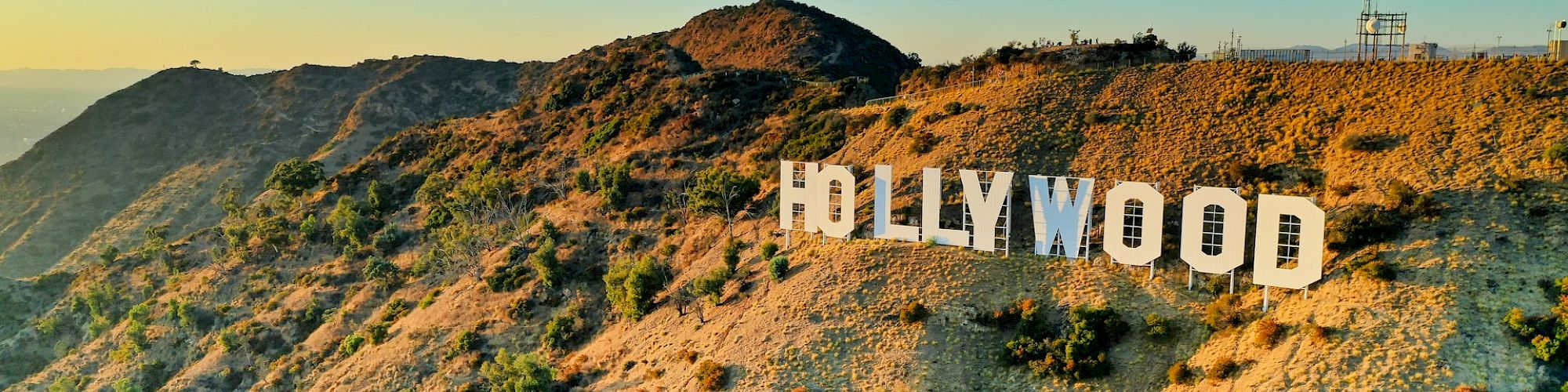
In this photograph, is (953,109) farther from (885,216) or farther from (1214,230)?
(1214,230)

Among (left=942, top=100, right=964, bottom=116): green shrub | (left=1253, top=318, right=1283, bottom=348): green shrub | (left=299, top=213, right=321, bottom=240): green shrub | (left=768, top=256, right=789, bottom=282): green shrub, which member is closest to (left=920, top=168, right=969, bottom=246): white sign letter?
(left=768, top=256, right=789, bottom=282): green shrub

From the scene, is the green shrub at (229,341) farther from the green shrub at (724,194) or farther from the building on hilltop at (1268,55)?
the building on hilltop at (1268,55)

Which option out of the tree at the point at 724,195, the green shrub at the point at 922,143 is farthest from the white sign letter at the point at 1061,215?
the tree at the point at 724,195

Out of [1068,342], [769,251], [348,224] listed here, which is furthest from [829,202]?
[348,224]

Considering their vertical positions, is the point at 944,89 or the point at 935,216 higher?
the point at 944,89

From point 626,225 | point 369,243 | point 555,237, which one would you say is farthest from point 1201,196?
point 369,243

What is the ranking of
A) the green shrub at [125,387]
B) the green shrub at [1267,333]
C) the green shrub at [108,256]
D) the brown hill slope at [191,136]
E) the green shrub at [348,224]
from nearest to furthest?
the green shrub at [1267,333] → the green shrub at [125,387] → the green shrub at [348,224] → the green shrub at [108,256] → the brown hill slope at [191,136]

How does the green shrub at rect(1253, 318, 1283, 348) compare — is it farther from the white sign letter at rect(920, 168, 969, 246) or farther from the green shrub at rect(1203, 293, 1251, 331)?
the white sign letter at rect(920, 168, 969, 246)
